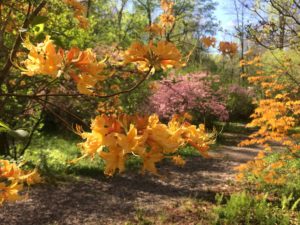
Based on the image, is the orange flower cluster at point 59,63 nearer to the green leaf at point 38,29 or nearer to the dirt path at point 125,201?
the green leaf at point 38,29

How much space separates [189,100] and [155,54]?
47.4ft

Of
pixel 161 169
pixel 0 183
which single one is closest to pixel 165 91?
pixel 161 169

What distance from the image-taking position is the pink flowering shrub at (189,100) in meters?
15.2

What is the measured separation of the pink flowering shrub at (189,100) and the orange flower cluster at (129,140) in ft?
45.3

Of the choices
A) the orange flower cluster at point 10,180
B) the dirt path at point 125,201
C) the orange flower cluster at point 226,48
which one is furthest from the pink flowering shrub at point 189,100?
the orange flower cluster at point 10,180

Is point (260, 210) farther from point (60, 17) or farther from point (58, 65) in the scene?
point (58, 65)

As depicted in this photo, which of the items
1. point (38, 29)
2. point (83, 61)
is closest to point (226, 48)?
point (38, 29)

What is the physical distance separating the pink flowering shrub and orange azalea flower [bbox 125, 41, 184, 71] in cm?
1360

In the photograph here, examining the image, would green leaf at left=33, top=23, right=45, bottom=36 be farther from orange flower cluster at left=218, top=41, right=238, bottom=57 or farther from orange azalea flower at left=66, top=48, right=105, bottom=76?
orange flower cluster at left=218, top=41, right=238, bottom=57

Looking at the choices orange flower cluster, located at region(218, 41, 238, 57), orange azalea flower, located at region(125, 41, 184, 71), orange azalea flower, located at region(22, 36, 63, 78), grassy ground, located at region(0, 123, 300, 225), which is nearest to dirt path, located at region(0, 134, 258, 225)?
grassy ground, located at region(0, 123, 300, 225)

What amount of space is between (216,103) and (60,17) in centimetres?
1119

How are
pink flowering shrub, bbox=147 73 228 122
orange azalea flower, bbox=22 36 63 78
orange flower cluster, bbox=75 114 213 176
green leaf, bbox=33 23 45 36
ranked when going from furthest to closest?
pink flowering shrub, bbox=147 73 228 122
green leaf, bbox=33 23 45 36
orange azalea flower, bbox=22 36 63 78
orange flower cluster, bbox=75 114 213 176

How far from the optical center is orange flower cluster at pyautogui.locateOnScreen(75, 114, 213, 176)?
2.49ft

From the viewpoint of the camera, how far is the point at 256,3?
5438 mm
